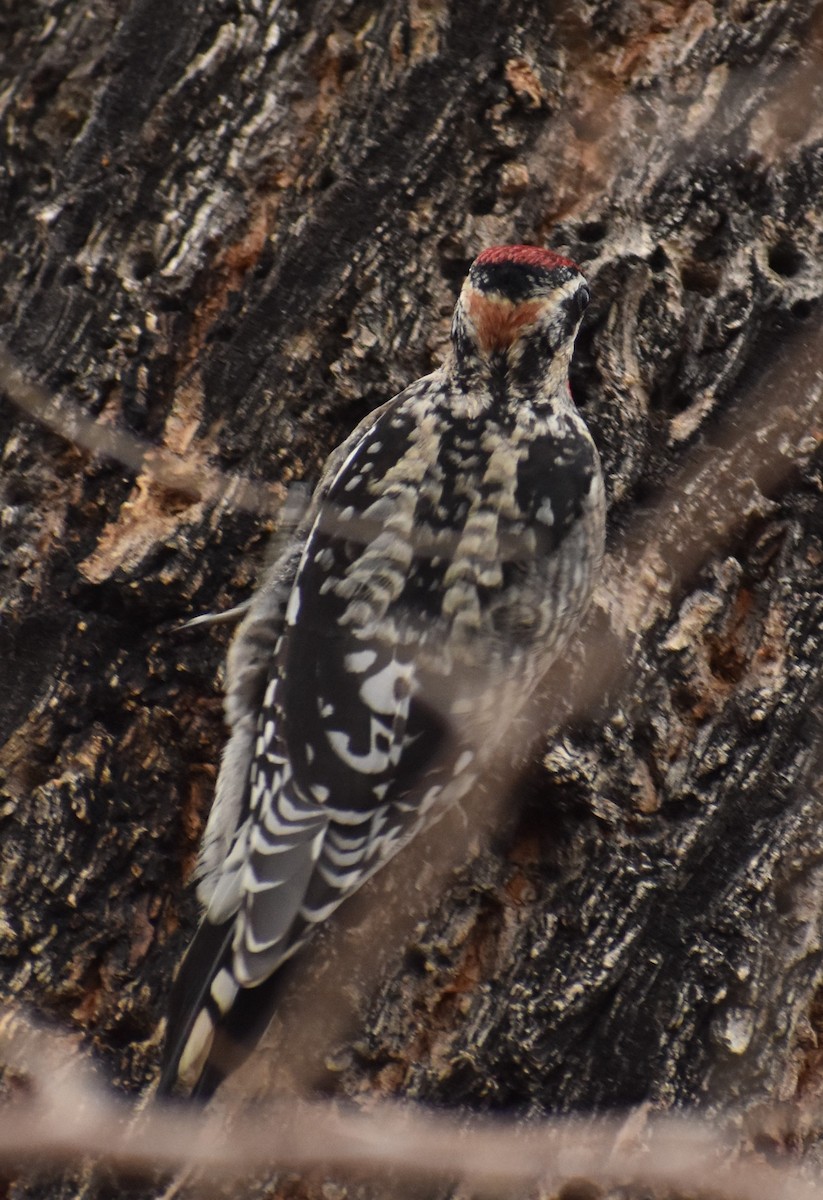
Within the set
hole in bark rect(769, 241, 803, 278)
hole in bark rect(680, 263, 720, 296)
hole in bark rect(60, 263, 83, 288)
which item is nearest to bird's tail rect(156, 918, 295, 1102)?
hole in bark rect(60, 263, 83, 288)

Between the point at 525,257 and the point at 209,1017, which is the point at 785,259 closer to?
the point at 525,257

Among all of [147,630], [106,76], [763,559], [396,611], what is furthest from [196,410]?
[763,559]

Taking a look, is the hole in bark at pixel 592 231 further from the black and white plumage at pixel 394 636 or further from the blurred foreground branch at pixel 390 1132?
the blurred foreground branch at pixel 390 1132

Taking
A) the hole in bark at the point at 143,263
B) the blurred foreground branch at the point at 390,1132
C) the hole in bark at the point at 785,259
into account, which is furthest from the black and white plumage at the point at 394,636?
the hole in bark at the point at 143,263

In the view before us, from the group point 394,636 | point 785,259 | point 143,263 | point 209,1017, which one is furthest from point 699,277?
point 209,1017

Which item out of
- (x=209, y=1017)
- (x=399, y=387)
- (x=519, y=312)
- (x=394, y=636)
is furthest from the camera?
(x=399, y=387)

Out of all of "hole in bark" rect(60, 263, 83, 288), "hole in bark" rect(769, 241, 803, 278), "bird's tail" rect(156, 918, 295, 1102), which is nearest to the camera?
"bird's tail" rect(156, 918, 295, 1102)

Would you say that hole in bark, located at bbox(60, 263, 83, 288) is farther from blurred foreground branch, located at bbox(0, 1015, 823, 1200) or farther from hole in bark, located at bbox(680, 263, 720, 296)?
blurred foreground branch, located at bbox(0, 1015, 823, 1200)
